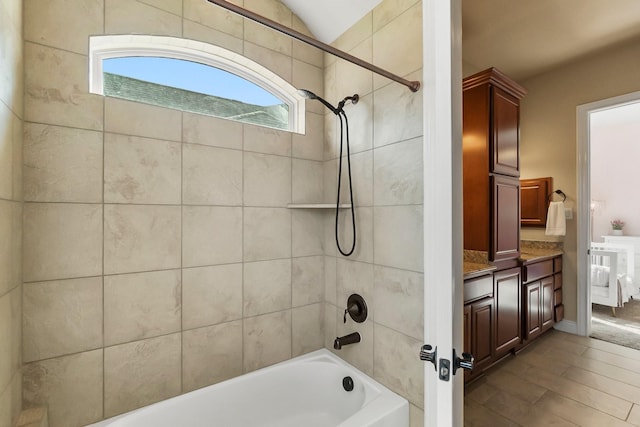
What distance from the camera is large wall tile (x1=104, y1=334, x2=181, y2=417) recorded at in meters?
1.33

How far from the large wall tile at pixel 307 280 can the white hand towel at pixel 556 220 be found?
2.97m

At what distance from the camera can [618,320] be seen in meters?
3.60

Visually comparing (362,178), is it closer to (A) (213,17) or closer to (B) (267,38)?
(B) (267,38)

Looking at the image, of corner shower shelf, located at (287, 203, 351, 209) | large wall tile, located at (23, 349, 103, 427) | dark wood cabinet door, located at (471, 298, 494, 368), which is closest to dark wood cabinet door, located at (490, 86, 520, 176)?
dark wood cabinet door, located at (471, 298, 494, 368)

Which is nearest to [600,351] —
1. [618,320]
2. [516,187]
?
[618,320]

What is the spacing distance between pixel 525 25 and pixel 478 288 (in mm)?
2372

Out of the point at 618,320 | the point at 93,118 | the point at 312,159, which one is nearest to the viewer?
the point at 93,118

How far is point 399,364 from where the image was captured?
1455 mm

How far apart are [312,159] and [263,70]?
64 cm

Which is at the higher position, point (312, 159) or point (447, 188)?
point (312, 159)

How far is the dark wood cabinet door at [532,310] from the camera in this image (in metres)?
2.71

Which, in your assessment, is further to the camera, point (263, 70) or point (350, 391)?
point (263, 70)

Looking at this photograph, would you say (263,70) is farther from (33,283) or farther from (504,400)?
(504,400)

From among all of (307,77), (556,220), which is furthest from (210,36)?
(556,220)
